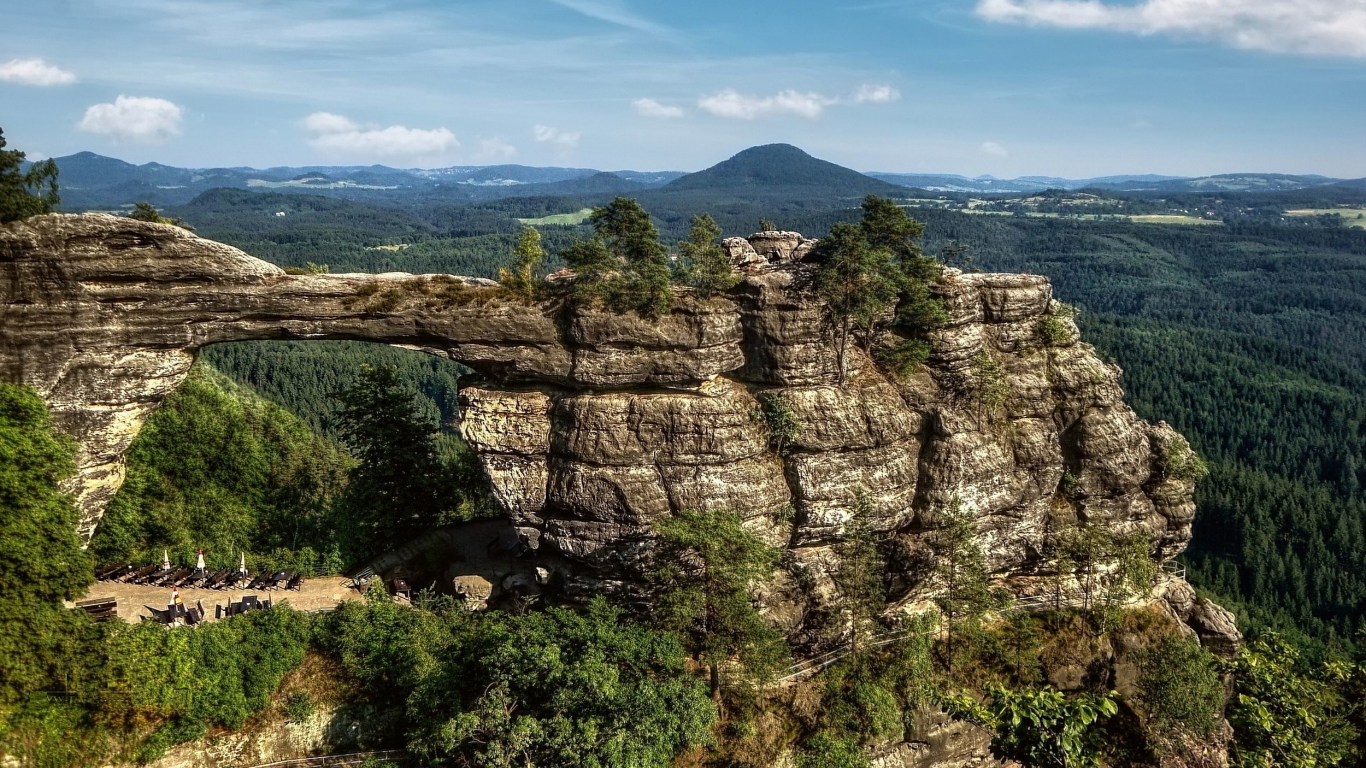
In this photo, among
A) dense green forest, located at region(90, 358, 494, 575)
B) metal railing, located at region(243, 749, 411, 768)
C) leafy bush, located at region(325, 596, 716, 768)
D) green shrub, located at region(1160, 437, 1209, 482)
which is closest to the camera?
leafy bush, located at region(325, 596, 716, 768)

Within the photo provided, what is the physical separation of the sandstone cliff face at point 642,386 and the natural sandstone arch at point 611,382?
8cm

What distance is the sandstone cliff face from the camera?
29953mm

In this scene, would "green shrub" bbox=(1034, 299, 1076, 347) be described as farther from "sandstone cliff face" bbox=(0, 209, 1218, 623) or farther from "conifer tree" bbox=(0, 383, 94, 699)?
"conifer tree" bbox=(0, 383, 94, 699)

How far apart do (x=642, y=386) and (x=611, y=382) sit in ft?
4.85

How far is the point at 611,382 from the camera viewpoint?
108 feet

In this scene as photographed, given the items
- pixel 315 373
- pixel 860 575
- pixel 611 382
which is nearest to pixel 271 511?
pixel 611 382

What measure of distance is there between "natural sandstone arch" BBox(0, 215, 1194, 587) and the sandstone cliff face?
→ 3.2 inches

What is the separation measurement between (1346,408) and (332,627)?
188527 mm

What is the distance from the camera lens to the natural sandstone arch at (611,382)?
29844 mm

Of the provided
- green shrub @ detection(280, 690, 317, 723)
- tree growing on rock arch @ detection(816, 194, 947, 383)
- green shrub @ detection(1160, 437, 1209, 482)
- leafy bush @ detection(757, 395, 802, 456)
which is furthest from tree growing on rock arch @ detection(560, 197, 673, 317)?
green shrub @ detection(1160, 437, 1209, 482)

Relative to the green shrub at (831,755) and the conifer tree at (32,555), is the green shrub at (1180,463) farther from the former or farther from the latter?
the conifer tree at (32,555)

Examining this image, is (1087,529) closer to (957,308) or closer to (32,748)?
(957,308)

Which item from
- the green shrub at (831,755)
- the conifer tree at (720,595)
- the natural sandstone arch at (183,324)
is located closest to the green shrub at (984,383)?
the natural sandstone arch at (183,324)

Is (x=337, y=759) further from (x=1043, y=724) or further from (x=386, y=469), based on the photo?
(x=1043, y=724)
